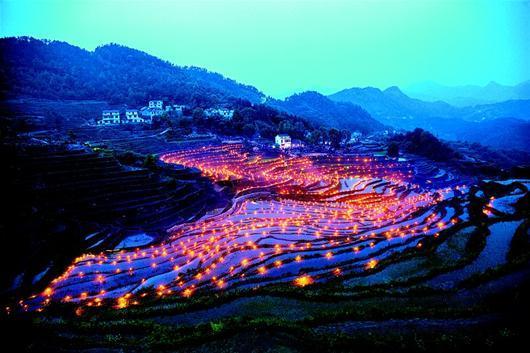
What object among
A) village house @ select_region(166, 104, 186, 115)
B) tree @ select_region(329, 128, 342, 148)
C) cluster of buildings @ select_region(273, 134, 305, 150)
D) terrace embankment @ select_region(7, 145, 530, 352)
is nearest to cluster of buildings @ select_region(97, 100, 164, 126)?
village house @ select_region(166, 104, 186, 115)

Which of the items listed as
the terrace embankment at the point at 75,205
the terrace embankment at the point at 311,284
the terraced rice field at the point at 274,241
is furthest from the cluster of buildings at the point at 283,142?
the terrace embankment at the point at 311,284

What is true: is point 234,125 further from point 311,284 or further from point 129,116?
point 311,284

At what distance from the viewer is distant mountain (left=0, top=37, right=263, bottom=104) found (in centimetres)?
7088

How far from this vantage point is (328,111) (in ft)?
498

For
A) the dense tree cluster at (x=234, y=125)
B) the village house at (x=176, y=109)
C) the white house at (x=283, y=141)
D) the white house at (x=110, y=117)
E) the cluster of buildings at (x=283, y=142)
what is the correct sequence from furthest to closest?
the village house at (x=176, y=109), the white house at (x=283, y=141), the cluster of buildings at (x=283, y=142), the dense tree cluster at (x=234, y=125), the white house at (x=110, y=117)

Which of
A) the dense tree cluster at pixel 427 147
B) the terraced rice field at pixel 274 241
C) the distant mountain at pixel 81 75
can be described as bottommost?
the terraced rice field at pixel 274 241

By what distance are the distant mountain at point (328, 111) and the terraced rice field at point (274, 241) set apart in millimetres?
92458

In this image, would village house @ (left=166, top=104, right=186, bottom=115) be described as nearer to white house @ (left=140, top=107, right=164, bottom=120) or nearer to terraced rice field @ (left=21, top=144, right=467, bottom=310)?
white house @ (left=140, top=107, right=164, bottom=120)

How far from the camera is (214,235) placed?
1003 inches

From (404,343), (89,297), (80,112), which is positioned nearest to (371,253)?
(404,343)

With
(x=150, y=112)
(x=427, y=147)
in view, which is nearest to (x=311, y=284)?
(x=427, y=147)

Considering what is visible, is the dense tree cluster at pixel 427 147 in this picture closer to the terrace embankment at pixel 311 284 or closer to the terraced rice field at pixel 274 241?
the terraced rice field at pixel 274 241

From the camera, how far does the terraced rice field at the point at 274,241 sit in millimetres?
18109

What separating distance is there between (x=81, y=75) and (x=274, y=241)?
3532 inches
